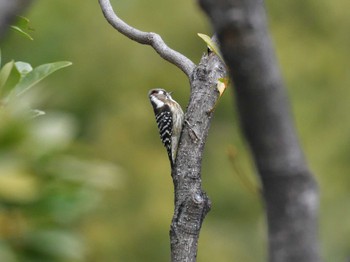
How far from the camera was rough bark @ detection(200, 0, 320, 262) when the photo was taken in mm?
1745

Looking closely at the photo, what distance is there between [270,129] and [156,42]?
1866 millimetres

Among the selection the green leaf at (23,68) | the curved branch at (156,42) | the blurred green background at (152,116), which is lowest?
the green leaf at (23,68)

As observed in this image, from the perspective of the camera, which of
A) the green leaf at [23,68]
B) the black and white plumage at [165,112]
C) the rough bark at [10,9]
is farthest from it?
the black and white plumage at [165,112]

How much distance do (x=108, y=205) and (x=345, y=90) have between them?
3883 millimetres

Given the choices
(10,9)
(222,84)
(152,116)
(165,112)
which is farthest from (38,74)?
(152,116)

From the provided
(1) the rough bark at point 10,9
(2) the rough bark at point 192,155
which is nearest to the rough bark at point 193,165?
(2) the rough bark at point 192,155

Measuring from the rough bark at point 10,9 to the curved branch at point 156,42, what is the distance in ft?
6.05

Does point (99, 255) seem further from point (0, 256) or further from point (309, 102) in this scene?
point (0, 256)

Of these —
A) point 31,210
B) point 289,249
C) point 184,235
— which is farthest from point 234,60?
point 184,235

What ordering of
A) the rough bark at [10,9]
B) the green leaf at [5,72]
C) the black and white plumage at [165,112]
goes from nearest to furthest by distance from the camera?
the rough bark at [10,9] < the green leaf at [5,72] < the black and white plumage at [165,112]

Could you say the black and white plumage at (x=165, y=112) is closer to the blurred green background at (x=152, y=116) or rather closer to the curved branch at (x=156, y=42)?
the curved branch at (x=156, y=42)

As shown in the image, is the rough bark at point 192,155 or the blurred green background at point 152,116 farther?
the blurred green background at point 152,116

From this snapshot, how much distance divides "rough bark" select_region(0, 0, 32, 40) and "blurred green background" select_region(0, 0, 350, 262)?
→ 8.13 meters

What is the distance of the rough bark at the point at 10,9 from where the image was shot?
5.42 feet
